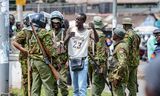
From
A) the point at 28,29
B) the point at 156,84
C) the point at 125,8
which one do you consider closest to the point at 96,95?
the point at 28,29

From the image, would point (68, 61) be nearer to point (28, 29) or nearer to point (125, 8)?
point (28, 29)

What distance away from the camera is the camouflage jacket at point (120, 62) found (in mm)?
7207

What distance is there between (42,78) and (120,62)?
1.16 meters

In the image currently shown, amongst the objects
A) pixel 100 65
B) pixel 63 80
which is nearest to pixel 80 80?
pixel 63 80

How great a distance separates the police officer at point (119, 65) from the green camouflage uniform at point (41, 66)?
0.91 m

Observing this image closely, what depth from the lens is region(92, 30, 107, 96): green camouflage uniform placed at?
8.22 m

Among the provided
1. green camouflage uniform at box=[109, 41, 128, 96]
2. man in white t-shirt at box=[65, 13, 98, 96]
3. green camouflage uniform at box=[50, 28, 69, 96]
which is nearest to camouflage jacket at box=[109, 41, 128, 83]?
green camouflage uniform at box=[109, 41, 128, 96]

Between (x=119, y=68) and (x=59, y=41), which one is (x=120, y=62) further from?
(x=59, y=41)

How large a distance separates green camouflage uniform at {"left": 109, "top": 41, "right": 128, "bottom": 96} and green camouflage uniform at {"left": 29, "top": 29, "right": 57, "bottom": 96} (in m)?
0.91

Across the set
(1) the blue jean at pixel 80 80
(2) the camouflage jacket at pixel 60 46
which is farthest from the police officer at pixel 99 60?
(2) the camouflage jacket at pixel 60 46

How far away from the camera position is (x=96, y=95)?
8.30 m

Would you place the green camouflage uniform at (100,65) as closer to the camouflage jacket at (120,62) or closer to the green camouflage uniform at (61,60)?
the green camouflage uniform at (61,60)

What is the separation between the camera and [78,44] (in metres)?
7.70

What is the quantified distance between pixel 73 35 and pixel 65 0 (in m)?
39.6
